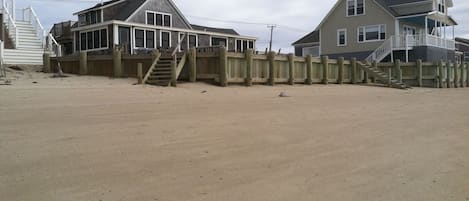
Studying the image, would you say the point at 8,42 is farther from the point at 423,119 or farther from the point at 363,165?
the point at 363,165

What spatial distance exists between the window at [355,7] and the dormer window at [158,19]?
16796 millimetres

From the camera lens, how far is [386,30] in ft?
139

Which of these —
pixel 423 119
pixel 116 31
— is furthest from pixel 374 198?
pixel 116 31

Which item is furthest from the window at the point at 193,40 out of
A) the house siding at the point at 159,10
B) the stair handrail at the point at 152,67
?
the stair handrail at the point at 152,67

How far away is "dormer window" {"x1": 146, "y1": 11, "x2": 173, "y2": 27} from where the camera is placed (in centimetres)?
3650

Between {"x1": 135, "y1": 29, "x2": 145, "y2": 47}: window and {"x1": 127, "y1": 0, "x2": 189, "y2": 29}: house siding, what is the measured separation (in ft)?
4.61

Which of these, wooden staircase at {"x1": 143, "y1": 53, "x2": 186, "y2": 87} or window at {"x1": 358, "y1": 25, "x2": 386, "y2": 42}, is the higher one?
window at {"x1": 358, "y1": 25, "x2": 386, "y2": 42}

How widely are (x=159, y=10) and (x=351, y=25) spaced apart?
1767 cm

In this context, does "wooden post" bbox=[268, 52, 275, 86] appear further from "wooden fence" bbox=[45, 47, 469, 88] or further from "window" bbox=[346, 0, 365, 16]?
"window" bbox=[346, 0, 365, 16]

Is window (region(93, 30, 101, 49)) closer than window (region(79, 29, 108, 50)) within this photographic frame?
No

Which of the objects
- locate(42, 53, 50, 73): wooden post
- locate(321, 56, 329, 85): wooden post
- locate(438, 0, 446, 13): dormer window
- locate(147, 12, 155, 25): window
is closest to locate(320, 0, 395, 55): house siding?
locate(438, 0, 446, 13): dormer window

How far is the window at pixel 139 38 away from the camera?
33.8m

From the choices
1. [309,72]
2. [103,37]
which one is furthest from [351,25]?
[103,37]

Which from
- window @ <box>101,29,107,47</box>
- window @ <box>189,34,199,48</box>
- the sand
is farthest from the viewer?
window @ <box>189,34,199,48</box>
